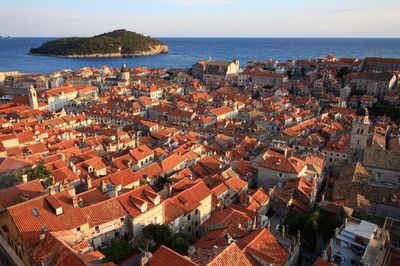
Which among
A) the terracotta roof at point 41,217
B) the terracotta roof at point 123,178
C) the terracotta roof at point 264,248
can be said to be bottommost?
the terracotta roof at point 123,178

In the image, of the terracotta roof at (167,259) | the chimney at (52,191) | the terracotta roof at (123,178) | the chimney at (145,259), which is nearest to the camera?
the terracotta roof at (167,259)

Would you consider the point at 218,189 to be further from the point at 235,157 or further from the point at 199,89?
the point at 199,89

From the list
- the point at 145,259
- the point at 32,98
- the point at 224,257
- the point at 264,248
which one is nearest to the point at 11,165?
the point at 145,259

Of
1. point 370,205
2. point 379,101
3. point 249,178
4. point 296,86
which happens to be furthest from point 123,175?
point 296,86

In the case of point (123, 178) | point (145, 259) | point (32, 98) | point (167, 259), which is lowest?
point (123, 178)

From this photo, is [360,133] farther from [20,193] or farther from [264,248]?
[20,193]

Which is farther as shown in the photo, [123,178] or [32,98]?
[32,98]

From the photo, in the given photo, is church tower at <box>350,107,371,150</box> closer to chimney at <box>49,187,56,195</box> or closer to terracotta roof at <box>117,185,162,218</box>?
terracotta roof at <box>117,185,162,218</box>

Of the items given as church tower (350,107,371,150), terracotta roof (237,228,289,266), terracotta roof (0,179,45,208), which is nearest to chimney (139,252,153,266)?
terracotta roof (237,228,289,266)

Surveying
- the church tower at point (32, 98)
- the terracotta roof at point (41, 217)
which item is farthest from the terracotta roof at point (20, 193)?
the church tower at point (32, 98)

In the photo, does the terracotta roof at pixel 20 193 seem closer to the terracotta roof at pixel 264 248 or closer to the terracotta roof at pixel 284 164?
the terracotta roof at pixel 264 248

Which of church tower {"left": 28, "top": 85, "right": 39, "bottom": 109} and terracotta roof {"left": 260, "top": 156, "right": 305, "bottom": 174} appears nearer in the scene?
terracotta roof {"left": 260, "top": 156, "right": 305, "bottom": 174}
